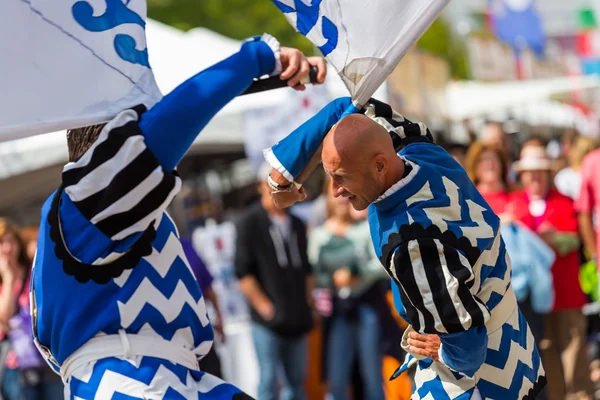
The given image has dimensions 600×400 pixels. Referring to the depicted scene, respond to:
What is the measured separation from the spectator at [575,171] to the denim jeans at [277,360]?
2.72m

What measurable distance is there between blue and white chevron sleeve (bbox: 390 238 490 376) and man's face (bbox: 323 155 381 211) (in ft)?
0.54

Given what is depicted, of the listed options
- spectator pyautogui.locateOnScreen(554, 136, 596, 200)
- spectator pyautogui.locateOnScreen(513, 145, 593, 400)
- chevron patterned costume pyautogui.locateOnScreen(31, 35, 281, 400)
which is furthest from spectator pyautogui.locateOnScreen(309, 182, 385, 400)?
chevron patterned costume pyautogui.locateOnScreen(31, 35, 281, 400)

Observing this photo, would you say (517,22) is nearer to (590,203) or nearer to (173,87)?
(173,87)

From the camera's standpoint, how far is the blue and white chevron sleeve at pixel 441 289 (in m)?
2.49

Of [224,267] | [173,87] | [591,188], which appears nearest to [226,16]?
[173,87]

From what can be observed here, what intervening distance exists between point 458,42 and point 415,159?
55.3 m

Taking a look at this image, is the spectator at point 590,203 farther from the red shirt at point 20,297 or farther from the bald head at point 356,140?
the bald head at point 356,140

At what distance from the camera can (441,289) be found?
2.49 m

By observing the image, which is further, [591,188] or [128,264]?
[591,188]

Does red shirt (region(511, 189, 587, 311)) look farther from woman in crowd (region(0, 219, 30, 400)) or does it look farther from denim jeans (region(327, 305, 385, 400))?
woman in crowd (region(0, 219, 30, 400))

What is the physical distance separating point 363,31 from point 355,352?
4876 mm

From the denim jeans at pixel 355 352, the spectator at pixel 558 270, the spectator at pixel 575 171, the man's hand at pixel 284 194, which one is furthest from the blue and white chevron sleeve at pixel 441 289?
the spectator at pixel 575 171

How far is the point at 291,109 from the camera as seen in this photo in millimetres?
8312

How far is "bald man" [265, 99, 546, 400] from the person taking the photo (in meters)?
2.52
